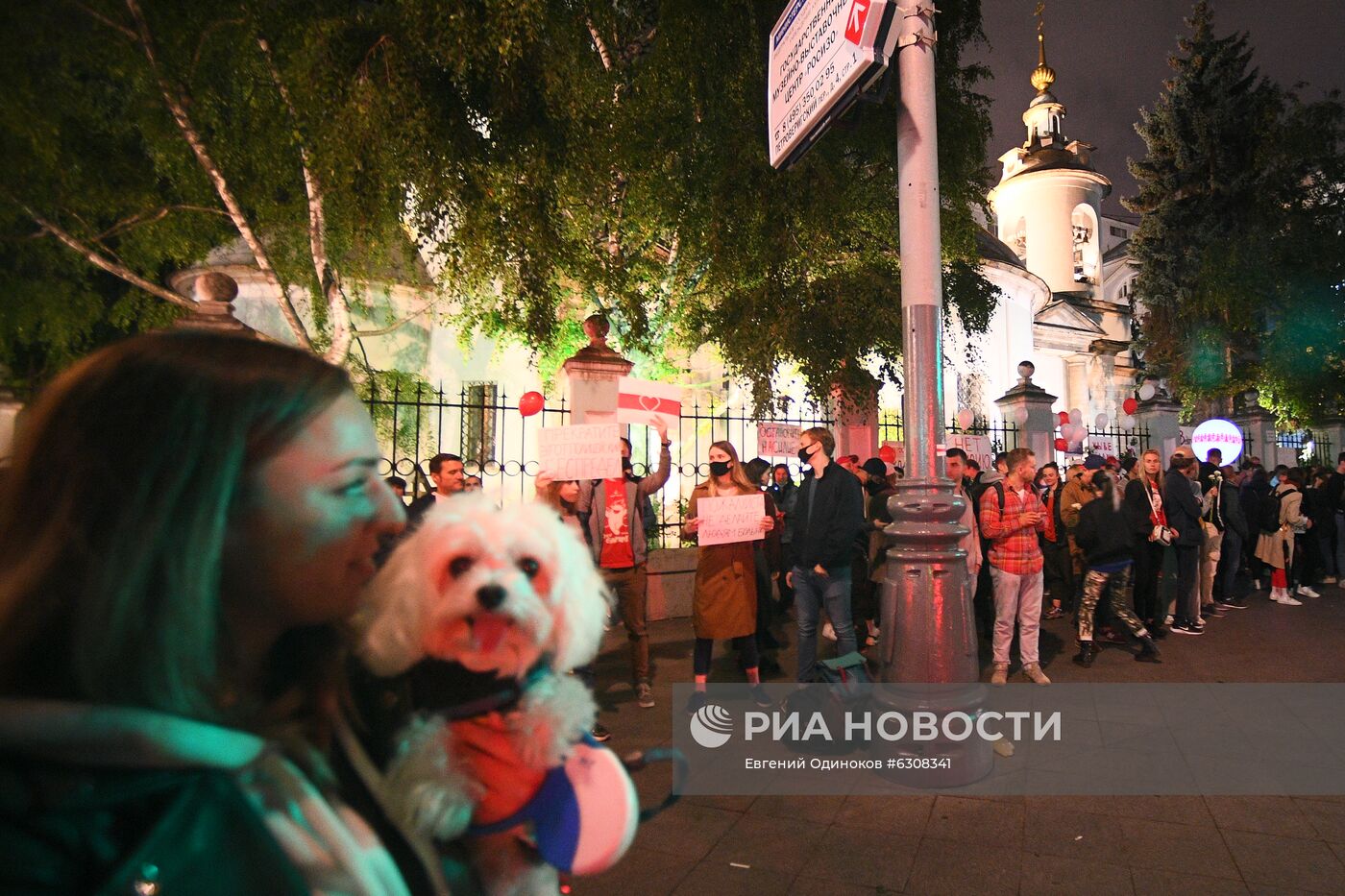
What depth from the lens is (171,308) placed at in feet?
43.8

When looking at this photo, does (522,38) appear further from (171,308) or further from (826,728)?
(171,308)

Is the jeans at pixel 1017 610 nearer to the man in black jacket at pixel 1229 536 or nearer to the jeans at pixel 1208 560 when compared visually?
the jeans at pixel 1208 560

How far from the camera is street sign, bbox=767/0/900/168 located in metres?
4.71

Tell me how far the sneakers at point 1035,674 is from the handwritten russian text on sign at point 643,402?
12.5ft

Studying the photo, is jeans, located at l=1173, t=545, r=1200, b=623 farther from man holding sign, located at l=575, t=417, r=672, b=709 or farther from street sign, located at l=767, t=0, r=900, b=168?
street sign, located at l=767, t=0, r=900, b=168

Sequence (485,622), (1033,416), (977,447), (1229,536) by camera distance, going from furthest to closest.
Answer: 1. (1033,416)
2. (977,447)
3. (1229,536)
4. (485,622)

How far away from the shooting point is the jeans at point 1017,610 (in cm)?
688

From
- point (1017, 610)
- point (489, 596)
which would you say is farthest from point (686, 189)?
point (489, 596)

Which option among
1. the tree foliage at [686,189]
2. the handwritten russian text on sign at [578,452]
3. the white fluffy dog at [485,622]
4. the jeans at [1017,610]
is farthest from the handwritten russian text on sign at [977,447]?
the white fluffy dog at [485,622]

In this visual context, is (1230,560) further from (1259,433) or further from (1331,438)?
(1331,438)

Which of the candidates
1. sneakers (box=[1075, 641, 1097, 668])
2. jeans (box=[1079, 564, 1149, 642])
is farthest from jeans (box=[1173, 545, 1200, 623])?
sneakers (box=[1075, 641, 1097, 668])

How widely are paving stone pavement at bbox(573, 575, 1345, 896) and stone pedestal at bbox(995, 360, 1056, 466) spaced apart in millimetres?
12423

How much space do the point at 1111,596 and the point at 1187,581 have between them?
228 centimetres

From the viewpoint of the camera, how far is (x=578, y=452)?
6195 millimetres
